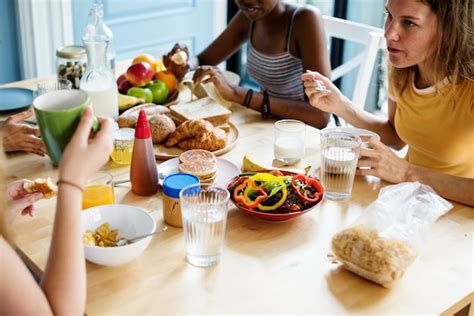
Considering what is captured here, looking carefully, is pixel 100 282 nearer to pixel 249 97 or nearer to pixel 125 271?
pixel 125 271

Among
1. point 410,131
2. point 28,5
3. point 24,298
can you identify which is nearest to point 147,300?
point 24,298

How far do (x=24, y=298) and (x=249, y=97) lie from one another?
1.21 metres

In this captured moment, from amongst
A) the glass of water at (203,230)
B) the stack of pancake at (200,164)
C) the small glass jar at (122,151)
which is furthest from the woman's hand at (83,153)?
the small glass jar at (122,151)

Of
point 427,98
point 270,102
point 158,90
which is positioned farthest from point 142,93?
point 427,98

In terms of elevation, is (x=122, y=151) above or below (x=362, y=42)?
below

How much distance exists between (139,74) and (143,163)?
24.8 inches

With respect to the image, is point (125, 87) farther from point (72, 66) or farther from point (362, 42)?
point (362, 42)

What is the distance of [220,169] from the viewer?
1591 millimetres

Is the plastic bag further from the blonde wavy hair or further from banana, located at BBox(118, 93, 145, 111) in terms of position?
banana, located at BBox(118, 93, 145, 111)

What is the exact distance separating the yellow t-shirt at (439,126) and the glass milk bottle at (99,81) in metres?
0.83

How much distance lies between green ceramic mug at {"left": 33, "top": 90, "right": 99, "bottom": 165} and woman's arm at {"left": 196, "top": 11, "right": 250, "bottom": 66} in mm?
1439

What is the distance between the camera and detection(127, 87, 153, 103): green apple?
6.48 ft

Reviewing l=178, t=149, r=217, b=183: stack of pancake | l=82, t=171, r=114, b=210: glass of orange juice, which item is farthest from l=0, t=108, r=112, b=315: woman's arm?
l=178, t=149, r=217, b=183: stack of pancake

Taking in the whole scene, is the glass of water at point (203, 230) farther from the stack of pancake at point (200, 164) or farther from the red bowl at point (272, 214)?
the stack of pancake at point (200, 164)
